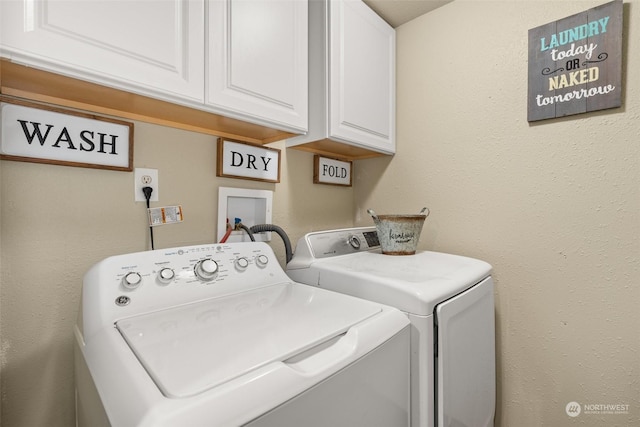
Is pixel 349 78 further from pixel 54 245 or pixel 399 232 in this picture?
pixel 54 245

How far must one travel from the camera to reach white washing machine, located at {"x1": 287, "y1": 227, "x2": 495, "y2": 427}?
0.80 metres

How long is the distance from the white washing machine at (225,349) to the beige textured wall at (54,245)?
7.4 inches

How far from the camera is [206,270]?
0.90 meters

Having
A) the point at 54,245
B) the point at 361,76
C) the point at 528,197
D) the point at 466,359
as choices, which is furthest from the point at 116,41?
the point at 528,197

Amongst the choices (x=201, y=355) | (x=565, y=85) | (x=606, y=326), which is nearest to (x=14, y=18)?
(x=201, y=355)

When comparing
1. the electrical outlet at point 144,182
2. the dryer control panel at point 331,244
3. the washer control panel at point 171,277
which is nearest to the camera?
the washer control panel at point 171,277

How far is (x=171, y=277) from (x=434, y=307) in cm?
74

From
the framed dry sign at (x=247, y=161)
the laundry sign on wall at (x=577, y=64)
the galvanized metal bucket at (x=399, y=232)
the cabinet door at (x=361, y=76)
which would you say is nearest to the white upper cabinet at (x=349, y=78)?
the cabinet door at (x=361, y=76)

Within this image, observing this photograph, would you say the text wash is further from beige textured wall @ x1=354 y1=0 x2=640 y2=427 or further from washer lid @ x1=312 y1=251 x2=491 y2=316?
beige textured wall @ x1=354 y1=0 x2=640 y2=427

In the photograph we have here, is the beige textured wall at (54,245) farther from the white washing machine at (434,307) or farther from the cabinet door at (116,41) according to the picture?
the white washing machine at (434,307)

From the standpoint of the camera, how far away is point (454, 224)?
4.86 feet

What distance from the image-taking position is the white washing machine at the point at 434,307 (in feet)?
2.62

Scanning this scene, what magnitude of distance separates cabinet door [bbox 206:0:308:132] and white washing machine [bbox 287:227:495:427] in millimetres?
529

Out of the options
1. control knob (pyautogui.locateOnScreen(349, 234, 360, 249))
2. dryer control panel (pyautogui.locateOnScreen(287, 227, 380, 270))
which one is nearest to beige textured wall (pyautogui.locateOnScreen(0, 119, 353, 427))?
dryer control panel (pyautogui.locateOnScreen(287, 227, 380, 270))
